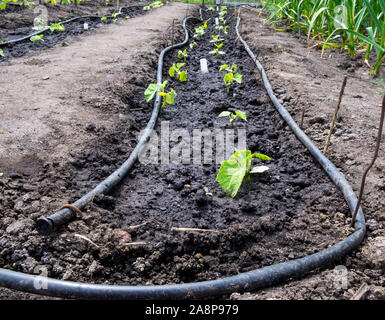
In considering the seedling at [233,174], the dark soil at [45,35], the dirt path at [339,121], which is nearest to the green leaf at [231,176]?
the seedling at [233,174]

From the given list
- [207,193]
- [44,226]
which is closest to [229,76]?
[207,193]

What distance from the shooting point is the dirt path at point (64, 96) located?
2.12 metres

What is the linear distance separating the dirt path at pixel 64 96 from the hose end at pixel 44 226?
261 millimetres

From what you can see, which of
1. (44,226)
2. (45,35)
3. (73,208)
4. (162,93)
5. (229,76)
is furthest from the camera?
(45,35)

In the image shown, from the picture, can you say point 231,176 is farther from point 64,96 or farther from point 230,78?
point 64,96

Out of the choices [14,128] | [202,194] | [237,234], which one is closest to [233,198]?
[202,194]

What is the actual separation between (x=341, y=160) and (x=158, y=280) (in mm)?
1413

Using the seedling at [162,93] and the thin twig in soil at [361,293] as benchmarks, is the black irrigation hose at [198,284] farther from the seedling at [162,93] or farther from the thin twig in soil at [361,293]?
the seedling at [162,93]

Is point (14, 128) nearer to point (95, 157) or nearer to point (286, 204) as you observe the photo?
point (95, 157)

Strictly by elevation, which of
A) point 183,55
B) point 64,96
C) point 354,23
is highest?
point 354,23

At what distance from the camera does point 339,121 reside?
2.44 m

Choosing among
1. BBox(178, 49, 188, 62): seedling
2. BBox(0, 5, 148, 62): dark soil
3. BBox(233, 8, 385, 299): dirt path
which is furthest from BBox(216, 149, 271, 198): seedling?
BBox(0, 5, 148, 62): dark soil

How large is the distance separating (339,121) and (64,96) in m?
2.40

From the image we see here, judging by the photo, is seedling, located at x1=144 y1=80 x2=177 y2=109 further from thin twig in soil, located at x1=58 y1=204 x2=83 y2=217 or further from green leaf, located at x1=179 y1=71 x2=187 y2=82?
thin twig in soil, located at x1=58 y1=204 x2=83 y2=217
